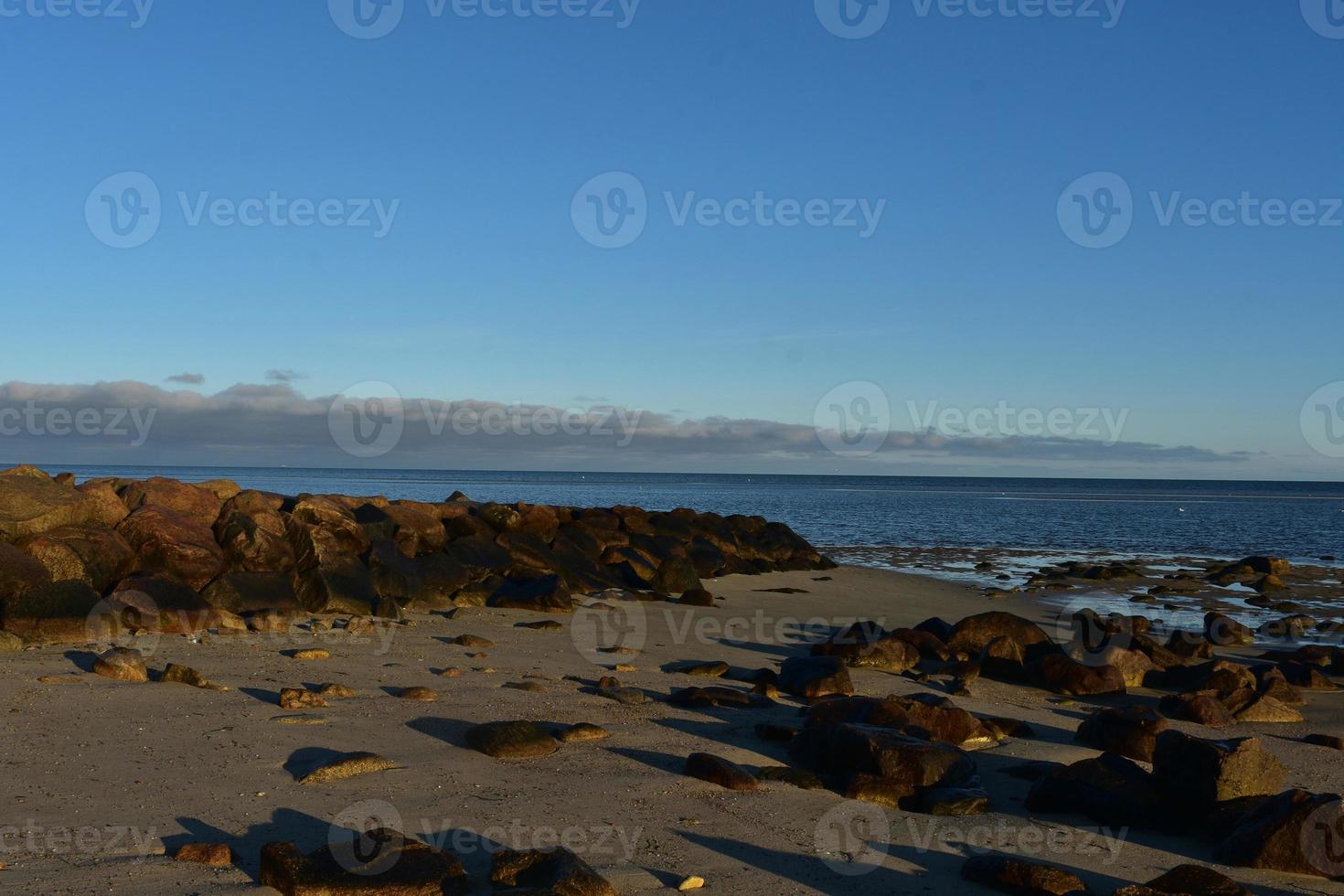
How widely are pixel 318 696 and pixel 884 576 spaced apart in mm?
16320

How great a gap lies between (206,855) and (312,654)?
195 inches

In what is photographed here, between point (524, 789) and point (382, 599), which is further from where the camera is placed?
point (382, 599)

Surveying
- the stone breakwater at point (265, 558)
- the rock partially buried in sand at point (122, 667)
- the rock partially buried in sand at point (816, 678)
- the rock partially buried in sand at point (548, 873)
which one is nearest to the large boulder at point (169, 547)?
the stone breakwater at point (265, 558)

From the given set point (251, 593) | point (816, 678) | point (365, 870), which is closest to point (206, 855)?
point (365, 870)

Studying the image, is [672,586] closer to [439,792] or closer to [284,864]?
[439,792]

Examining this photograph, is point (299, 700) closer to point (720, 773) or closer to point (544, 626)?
point (720, 773)

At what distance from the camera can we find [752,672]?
10.7 meters

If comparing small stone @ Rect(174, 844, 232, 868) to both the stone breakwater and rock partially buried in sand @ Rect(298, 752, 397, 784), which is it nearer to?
rock partially buried in sand @ Rect(298, 752, 397, 784)

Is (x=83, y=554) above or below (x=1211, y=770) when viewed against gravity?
above

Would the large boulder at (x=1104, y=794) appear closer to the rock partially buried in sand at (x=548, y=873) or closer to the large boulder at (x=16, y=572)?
the rock partially buried in sand at (x=548, y=873)

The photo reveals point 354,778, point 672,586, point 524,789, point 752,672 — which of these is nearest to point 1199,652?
point 752,672

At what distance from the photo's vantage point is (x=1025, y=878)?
5.07m

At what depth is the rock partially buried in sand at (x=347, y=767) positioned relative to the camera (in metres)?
6.14

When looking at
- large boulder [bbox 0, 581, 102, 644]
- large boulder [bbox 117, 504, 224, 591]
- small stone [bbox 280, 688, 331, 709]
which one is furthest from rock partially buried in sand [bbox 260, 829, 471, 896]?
large boulder [bbox 117, 504, 224, 591]
